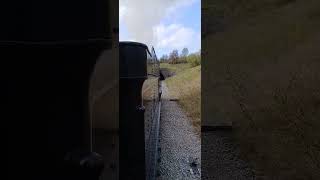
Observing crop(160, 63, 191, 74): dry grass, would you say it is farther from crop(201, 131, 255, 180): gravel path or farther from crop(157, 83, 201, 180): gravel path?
crop(157, 83, 201, 180): gravel path

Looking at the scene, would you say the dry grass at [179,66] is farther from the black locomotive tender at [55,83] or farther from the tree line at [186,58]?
the black locomotive tender at [55,83]

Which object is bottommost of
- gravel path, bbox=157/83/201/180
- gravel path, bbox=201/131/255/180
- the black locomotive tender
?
gravel path, bbox=157/83/201/180

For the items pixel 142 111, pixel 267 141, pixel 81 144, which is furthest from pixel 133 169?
pixel 81 144

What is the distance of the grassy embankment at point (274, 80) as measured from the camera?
2.06 m

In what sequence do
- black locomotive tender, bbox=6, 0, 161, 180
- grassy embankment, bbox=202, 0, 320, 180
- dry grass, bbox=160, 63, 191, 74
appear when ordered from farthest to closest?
1. dry grass, bbox=160, 63, 191, 74
2. grassy embankment, bbox=202, 0, 320, 180
3. black locomotive tender, bbox=6, 0, 161, 180

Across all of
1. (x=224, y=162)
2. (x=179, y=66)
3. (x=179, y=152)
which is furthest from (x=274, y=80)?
(x=179, y=152)

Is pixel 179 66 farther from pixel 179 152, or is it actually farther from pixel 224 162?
pixel 179 152

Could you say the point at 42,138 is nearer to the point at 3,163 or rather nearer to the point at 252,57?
the point at 3,163

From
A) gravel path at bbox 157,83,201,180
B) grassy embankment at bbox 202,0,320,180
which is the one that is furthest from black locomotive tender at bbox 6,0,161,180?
gravel path at bbox 157,83,201,180

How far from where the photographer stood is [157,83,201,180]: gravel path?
3582 millimetres

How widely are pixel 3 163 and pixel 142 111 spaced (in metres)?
0.94

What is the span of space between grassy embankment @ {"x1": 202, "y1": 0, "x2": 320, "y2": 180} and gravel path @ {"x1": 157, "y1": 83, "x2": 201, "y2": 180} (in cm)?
135

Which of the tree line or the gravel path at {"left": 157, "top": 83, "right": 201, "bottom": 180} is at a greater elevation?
the tree line

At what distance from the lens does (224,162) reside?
2215mm
